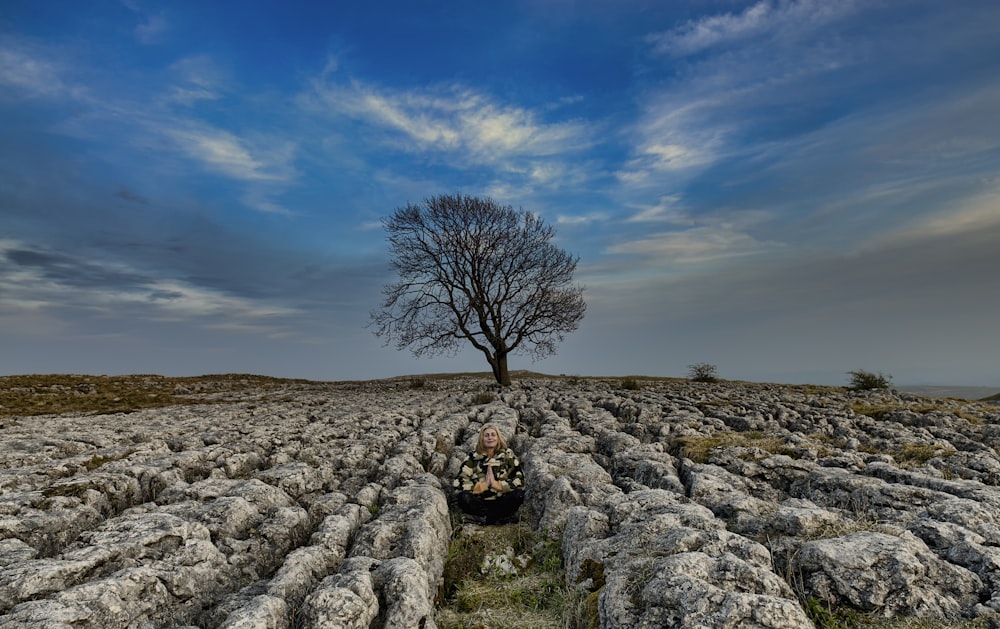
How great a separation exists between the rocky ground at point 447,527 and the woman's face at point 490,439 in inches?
44.8

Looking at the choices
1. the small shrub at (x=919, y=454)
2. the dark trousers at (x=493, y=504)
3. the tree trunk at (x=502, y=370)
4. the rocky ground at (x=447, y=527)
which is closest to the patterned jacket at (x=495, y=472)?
the dark trousers at (x=493, y=504)

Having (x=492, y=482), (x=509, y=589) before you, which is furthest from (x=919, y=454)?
(x=509, y=589)

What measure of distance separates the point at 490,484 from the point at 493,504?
1.41ft

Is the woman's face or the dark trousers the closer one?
the dark trousers

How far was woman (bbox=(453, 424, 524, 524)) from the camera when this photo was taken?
1153 cm

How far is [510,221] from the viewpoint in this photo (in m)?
41.4

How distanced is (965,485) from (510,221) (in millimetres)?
34514

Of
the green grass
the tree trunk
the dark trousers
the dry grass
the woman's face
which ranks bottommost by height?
the green grass

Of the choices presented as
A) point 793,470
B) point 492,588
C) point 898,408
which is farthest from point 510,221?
point 492,588

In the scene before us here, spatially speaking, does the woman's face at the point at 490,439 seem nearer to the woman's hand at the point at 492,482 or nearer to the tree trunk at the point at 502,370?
the woman's hand at the point at 492,482

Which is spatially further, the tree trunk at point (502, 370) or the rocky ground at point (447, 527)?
the tree trunk at point (502, 370)

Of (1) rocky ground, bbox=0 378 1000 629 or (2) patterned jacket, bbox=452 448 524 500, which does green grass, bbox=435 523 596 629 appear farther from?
(2) patterned jacket, bbox=452 448 524 500

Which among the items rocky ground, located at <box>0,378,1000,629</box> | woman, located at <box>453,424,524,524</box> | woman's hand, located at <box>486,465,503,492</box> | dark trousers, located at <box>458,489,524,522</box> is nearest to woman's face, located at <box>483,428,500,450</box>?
woman, located at <box>453,424,524,524</box>

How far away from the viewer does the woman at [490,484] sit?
37.8 feet
